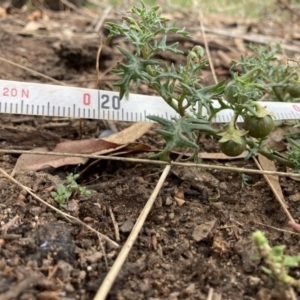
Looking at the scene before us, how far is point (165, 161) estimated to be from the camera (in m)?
1.63

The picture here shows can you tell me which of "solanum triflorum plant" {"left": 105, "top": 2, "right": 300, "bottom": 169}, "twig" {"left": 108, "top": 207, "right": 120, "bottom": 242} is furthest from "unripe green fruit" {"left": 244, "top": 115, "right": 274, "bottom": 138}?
"twig" {"left": 108, "top": 207, "right": 120, "bottom": 242}

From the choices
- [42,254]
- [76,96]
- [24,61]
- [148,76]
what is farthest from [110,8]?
[42,254]

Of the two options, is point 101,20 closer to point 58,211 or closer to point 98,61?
point 98,61

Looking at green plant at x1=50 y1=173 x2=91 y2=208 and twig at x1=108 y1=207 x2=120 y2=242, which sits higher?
green plant at x1=50 y1=173 x2=91 y2=208

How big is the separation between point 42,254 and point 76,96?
1.01 meters

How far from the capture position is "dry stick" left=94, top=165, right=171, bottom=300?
111 cm

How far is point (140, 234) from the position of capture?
1.39m

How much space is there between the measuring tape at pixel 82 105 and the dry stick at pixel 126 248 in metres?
0.54

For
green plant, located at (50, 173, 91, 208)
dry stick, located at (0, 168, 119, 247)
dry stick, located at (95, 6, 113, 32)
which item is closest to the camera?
dry stick, located at (0, 168, 119, 247)

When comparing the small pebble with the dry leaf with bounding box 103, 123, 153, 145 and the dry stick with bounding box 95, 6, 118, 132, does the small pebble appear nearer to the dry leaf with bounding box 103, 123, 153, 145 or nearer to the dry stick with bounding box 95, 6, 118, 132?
the dry leaf with bounding box 103, 123, 153, 145

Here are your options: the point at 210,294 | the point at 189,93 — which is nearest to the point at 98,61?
the point at 189,93

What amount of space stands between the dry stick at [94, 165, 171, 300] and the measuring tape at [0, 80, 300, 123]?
540 mm

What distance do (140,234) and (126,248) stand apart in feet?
0.50

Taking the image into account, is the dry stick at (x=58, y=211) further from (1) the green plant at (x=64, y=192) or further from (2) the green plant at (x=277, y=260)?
(2) the green plant at (x=277, y=260)
